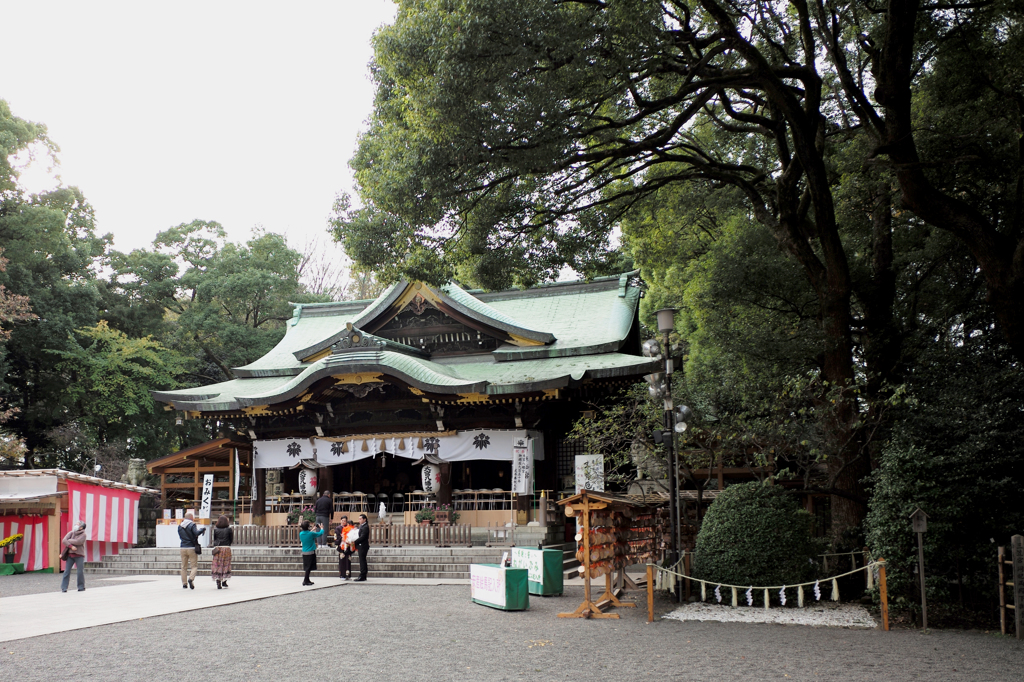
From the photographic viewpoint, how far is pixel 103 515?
18703 millimetres

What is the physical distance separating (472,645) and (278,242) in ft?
95.3

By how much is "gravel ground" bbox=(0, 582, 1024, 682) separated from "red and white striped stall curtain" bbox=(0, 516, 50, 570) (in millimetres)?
9845

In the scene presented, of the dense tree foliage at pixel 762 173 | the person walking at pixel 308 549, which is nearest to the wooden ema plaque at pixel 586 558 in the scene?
the dense tree foliage at pixel 762 173

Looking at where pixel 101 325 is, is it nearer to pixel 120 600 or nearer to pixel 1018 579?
pixel 120 600

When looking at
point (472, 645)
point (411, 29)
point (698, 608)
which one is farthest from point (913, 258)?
point (472, 645)

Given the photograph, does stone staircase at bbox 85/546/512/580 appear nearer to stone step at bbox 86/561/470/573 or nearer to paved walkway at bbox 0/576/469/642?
stone step at bbox 86/561/470/573

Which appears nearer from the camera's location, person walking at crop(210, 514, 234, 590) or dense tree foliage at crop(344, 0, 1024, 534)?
dense tree foliage at crop(344, 0, 1024, 534)

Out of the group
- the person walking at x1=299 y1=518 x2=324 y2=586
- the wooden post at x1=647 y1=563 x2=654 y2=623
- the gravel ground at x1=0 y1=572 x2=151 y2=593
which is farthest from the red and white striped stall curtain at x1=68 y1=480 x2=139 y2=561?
the wooden post at x1=647 y1=563 x2=654 y2=623

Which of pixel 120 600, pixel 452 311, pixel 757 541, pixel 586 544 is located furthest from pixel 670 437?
pixel 452 311

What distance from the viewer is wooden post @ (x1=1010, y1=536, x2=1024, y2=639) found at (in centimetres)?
853

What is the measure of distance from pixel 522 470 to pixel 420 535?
3.33m

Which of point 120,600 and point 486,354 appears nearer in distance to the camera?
point 120,600

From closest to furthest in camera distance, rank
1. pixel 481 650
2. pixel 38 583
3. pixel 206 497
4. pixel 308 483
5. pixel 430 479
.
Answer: pixel 481 650 → pixel 38 583 → pixel 430 479 → pixel 308 483 → pixel 206 497

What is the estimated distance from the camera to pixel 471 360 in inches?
886
